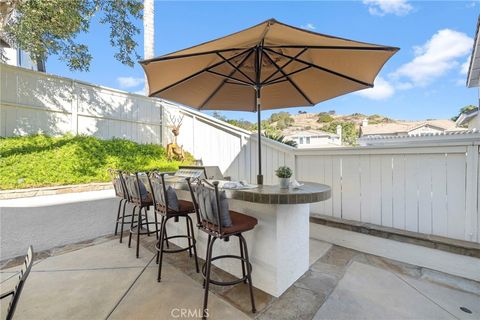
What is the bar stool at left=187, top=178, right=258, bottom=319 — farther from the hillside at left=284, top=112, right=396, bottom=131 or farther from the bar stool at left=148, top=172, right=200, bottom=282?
the hillside at left=284, top=112, right=396, bottom=131

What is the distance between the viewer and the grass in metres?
3.36

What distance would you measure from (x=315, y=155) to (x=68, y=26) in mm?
5064

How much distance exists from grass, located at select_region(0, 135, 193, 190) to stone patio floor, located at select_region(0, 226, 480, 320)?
1.28m

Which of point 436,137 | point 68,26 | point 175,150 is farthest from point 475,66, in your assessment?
point 68,26

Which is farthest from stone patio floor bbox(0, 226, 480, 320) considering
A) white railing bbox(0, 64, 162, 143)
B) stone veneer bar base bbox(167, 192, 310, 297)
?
white railing bbox(0, 64, 162, 143)

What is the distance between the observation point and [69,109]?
4.50 m

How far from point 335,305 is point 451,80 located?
1577 inches

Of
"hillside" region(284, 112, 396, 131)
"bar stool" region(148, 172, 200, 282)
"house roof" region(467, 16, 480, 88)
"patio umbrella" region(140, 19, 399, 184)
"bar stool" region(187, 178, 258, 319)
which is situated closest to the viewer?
"bar stool" region(187, 178, 258, 319)

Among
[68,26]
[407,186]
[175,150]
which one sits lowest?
[407,186]

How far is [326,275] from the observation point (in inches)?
95.5

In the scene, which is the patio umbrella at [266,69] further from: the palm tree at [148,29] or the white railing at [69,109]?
the palm tree at [148,29]

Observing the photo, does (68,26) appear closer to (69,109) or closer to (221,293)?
(69,109)

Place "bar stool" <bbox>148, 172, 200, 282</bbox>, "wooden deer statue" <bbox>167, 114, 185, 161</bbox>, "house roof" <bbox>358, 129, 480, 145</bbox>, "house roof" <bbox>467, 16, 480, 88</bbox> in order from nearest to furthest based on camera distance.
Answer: "bar stool" <bbox>148, 172, 200, 282</bbox> < "house roof" <bbox>358, 129, 480, 145</bbox> < "house roof" <bbox>467, 16, 480, 88</bbox> < "wooden deer statue" <bbox>167, 114, 185, 161</bbox>

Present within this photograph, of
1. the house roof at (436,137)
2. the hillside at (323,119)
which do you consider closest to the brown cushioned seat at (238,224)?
the house roof at (436,137)
